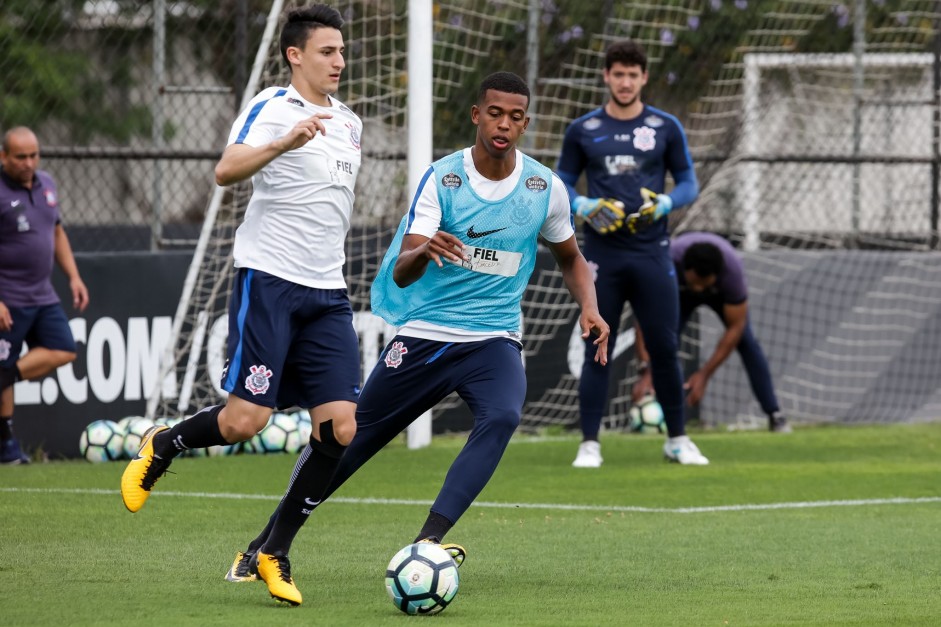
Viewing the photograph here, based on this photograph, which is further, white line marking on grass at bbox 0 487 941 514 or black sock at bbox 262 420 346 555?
white line marking on grass at bbox 0 487 941 514

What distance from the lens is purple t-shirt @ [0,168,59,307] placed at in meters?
10.4

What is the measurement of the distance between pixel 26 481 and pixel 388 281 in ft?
13.2

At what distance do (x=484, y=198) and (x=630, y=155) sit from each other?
3.99 meters

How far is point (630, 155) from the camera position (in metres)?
9.86

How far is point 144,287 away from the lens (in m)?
11.2

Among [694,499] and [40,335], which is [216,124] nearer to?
[40,335]

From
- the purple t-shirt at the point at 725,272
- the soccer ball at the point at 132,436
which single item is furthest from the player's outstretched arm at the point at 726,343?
the soccer ball at the point at 132,436

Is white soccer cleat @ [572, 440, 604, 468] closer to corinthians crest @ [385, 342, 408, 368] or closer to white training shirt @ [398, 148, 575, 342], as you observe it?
white training shirt @ [398, 148, 575, 342]

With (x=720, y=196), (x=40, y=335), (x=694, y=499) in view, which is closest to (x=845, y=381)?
(x=720, y=196)

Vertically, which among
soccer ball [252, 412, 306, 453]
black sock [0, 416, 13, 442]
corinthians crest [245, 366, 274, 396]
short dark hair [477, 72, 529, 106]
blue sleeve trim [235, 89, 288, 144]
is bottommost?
soccer ball [252, 412, 306, 453]

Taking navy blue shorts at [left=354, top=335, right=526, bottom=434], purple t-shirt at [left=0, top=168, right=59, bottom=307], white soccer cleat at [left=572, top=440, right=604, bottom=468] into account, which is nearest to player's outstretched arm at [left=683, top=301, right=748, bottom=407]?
white soccer cleat at [left=572, top=440, right=604, bottom=468]

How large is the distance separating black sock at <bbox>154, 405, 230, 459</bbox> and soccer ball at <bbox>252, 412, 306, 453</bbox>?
4743 millimetres

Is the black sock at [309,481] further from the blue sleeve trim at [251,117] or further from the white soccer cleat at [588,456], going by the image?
the white soccer cleat at [588,456]

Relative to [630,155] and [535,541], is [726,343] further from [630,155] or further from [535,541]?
[535,541]
